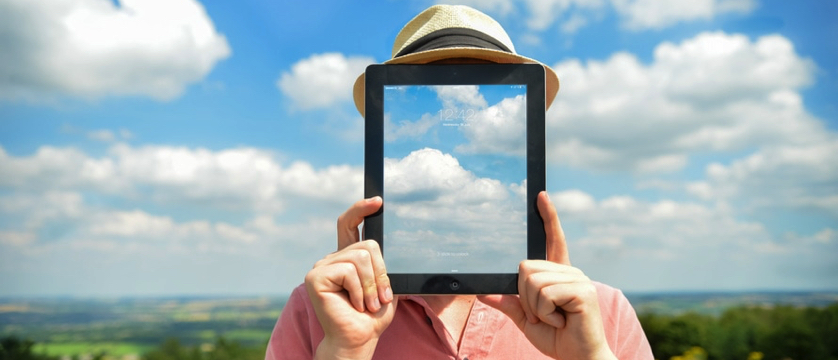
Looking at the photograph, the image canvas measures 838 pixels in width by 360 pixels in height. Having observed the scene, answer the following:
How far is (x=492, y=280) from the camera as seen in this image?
236cm

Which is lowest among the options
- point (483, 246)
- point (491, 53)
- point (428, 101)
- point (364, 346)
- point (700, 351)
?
point (700, 351)

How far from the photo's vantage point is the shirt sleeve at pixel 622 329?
2.86 meters

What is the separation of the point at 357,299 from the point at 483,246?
1.72 ft

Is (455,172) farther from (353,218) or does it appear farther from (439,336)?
(439,336)

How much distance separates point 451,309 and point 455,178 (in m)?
0.77

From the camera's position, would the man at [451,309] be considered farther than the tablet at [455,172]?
No

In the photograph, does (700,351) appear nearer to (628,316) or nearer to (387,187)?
(628,316)

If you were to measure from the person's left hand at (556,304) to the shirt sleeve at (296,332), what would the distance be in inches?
34.1

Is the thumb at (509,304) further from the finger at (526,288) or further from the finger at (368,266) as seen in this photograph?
the finger at (368,266)

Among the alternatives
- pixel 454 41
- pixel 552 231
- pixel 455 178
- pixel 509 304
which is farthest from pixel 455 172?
pixel 454 41

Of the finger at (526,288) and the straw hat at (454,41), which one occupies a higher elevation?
the straw hat at (454,41)

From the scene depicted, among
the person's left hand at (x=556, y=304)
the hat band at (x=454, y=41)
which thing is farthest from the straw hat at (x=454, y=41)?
the person's left hand at (x=556, y=304)

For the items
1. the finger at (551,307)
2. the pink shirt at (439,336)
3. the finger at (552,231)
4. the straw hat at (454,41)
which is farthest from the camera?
the pink shirt at (439,336)

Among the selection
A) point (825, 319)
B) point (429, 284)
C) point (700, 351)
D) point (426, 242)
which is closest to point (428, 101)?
point (426, 242)
